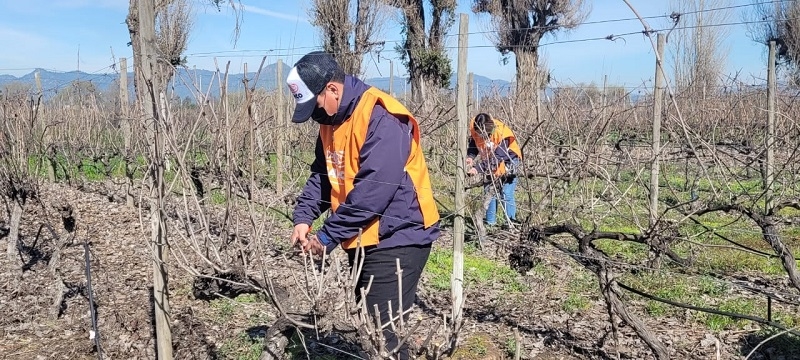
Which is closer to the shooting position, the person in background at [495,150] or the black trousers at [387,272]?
the black trousers at [387,272]

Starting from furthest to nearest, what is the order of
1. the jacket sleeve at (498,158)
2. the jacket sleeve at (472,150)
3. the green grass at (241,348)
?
the jacket sleeve at (472,150) → the jacket sleeve at (498,158) → the green grass at (241,348)

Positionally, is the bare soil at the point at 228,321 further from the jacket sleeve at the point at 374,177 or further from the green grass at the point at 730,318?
the jacket sleeve at the point at 374,177

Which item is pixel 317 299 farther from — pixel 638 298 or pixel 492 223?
pixel 492 223

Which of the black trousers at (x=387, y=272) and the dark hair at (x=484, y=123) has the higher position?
the dark hair at (x=484, y=123)

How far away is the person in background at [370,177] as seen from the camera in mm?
2455

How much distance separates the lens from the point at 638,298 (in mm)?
5062

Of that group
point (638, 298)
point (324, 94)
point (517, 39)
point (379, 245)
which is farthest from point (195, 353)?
point (517, 39)

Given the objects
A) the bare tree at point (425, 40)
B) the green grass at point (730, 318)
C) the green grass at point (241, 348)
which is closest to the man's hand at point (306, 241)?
the green grass at point (241, 348)

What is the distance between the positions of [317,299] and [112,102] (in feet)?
28.9

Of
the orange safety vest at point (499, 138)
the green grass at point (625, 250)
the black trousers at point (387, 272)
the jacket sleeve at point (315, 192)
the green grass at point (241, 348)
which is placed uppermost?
the orange safety vest at point (499, 138)

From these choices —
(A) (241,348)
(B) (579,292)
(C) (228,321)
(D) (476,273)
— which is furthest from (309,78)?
(D) (476,273)

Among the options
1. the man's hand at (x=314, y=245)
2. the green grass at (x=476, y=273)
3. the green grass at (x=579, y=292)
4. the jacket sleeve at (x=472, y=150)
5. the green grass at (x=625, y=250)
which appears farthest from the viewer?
the jacket sleeve at (x=472, y=150)

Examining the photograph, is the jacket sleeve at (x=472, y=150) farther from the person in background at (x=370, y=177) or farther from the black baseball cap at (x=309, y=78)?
the black baseball cap at (x=309, y=78)

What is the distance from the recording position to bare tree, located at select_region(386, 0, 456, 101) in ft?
65.3
